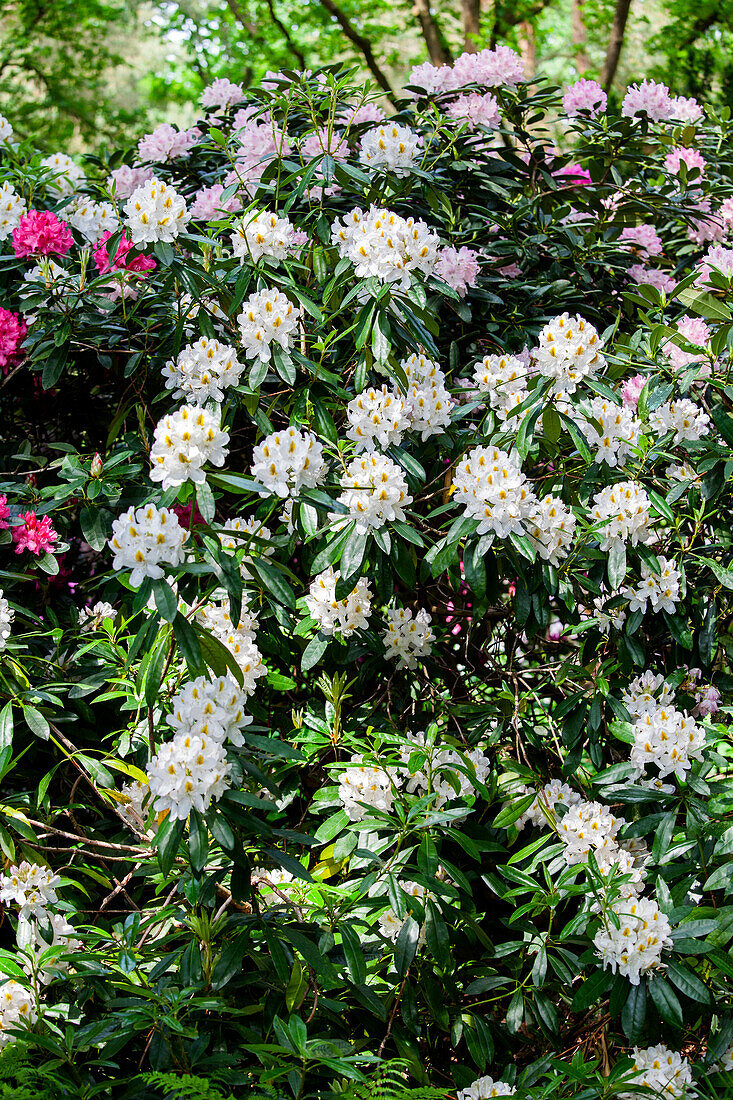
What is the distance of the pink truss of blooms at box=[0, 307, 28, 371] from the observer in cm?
218

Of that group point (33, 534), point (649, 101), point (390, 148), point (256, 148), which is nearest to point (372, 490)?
point (33, 534)

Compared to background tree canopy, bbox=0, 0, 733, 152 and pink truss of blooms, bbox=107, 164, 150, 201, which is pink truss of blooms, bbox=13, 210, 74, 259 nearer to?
pink truss of blooms, bbox=107, 164, 150, 201

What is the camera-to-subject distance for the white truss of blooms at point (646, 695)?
1824 millimetres

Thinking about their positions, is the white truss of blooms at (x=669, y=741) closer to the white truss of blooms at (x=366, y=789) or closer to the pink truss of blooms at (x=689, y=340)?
the white truss of blooms at (x=366, y=789)

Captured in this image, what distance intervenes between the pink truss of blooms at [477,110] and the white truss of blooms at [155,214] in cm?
94

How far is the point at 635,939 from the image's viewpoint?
1.53 m

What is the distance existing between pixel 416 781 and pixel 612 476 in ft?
2.31

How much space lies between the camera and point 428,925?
1.61m

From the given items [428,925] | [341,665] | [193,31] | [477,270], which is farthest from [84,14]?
[428,925]

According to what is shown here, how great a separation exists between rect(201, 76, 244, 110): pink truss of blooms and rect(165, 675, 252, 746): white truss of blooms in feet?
7.17

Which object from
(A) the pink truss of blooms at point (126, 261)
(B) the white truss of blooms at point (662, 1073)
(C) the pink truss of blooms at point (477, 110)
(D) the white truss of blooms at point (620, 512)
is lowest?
(B) the white truss of blooms at point (662, 1073)

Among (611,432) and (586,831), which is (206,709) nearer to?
(586,831)

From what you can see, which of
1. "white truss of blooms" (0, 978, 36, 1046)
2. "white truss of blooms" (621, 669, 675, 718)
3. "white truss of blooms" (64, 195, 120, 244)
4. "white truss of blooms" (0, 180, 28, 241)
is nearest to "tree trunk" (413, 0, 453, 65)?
"white truss of blooms" (64, 195, 120, 244)

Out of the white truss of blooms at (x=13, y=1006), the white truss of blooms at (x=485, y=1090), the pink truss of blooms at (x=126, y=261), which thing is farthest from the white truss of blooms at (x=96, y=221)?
the white truss of blooms at (x=485, y=1090)
